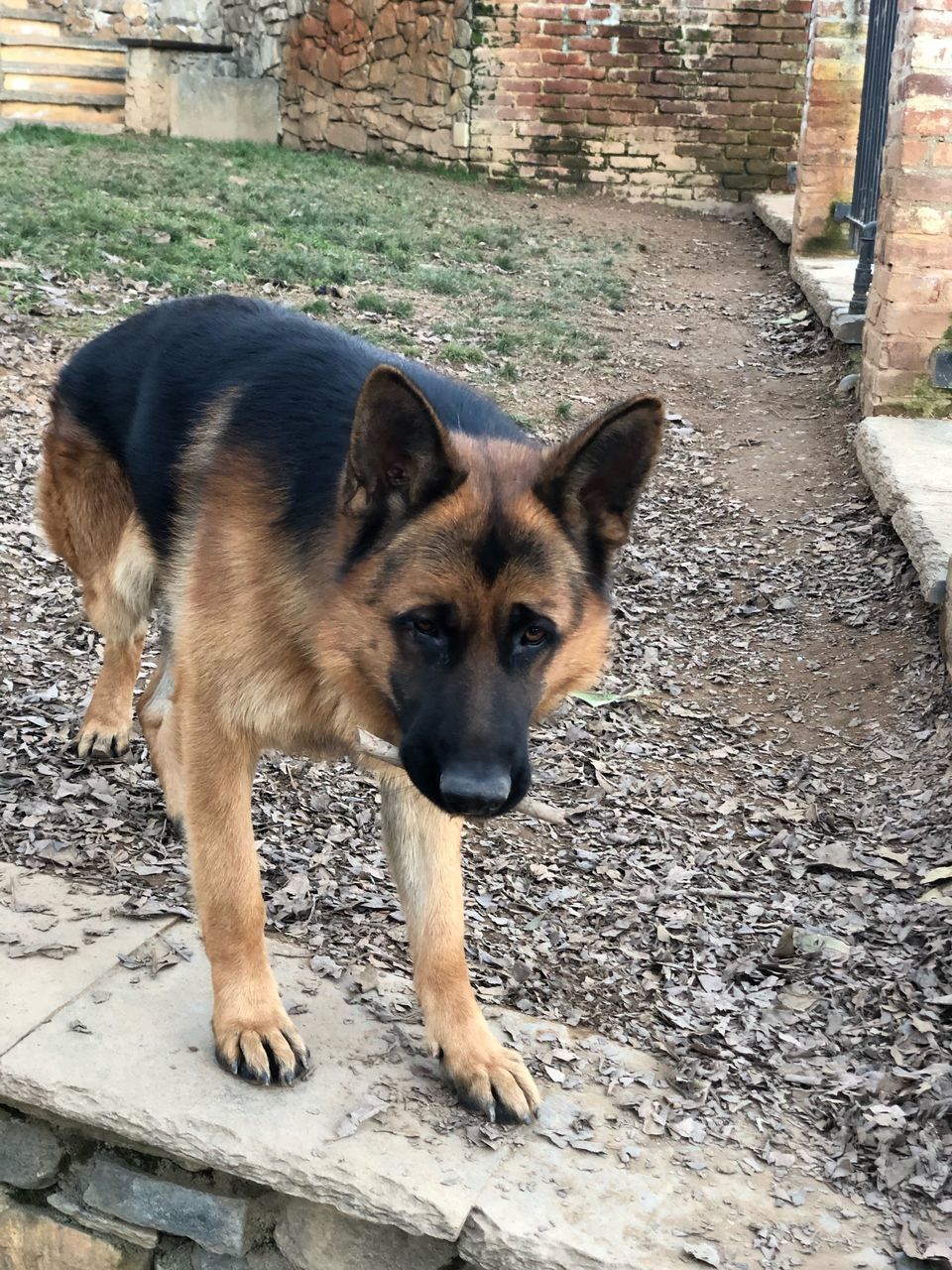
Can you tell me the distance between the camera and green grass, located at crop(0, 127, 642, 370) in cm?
839

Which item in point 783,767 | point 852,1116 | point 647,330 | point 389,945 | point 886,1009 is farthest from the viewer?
point 647,330

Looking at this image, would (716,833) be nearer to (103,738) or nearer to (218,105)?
(103,738)

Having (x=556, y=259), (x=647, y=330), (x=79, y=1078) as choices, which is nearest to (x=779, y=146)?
(x=556, y=259)

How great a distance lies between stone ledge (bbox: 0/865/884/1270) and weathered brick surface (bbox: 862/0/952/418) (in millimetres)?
4345

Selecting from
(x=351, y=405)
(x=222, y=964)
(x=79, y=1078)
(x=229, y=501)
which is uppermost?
(x=351, y=405)

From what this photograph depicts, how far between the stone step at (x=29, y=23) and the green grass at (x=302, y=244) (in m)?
3.24

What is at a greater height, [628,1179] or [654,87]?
[654,87]

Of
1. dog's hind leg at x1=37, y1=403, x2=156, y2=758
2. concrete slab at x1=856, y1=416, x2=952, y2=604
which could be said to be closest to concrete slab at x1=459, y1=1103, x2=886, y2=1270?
dog's hind leg at x1=37, y1=403, x2=156, y2=758

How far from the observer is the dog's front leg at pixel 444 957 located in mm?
2908

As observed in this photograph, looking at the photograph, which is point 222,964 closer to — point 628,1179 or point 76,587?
point 628,1179

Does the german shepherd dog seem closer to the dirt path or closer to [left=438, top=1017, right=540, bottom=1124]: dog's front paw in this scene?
[left=438, top=1017, right=540, bottom=1124]: dog's front paw

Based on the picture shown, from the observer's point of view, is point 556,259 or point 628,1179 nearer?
point 628,1179

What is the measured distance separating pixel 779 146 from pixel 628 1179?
41.8 feet

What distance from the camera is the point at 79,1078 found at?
2885 millimetres
